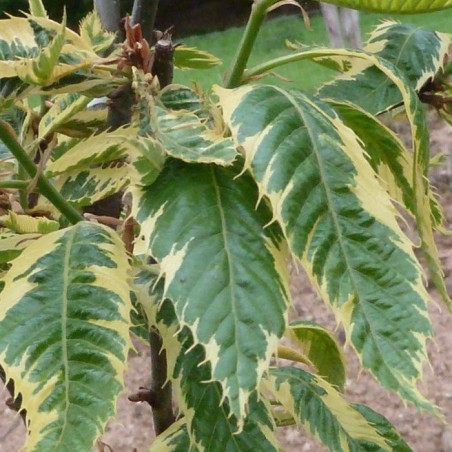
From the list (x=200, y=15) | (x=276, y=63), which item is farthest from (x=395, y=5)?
(x=200, y=15)

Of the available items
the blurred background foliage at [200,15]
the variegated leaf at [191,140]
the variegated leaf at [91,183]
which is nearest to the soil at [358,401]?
the variegated leaf at [91,183]

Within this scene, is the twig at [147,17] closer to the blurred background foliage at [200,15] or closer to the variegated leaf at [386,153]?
the variegated leaf at [386,153]

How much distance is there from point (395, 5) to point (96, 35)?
0.92 ft

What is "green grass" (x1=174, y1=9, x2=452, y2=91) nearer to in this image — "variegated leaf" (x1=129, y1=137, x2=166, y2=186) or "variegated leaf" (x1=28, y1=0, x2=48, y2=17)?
"variegated leaf" (x1=28, y1=0, x2=48, y2=17)

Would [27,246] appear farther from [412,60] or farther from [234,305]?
[412,60]

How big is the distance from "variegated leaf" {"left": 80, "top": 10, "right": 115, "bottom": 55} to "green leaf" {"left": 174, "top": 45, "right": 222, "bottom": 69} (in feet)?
0.24

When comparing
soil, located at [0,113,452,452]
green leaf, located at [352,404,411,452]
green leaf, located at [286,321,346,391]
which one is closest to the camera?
green leaf, located at [352,404,411,452]

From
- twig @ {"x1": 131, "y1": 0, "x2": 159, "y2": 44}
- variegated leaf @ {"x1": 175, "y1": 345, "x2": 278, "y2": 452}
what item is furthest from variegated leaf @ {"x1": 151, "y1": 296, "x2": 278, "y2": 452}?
twig @ {"x1": 131, "y1": 0, "x2": 159, "y2": 44}

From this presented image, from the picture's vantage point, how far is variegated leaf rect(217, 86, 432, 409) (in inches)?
15.2

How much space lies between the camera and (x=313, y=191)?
42 cm

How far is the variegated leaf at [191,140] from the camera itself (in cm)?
41

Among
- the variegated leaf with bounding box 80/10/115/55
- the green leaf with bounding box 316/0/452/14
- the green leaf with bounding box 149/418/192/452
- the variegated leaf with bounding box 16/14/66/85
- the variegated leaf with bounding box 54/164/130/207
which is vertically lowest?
the green leaf with bounding box 149/418/192/452

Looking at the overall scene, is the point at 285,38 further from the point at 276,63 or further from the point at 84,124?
the point at 276,63

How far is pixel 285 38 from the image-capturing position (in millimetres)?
2998
